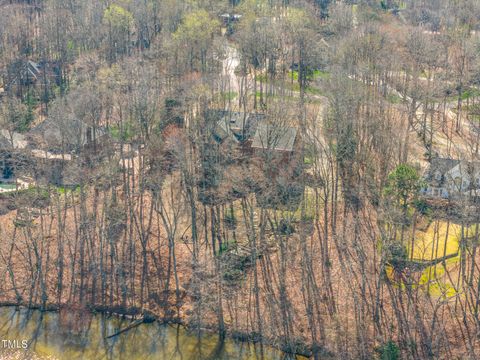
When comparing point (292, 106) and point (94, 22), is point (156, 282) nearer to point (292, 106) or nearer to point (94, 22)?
point (292, 106)

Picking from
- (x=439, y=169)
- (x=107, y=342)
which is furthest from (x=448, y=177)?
(x=107, y=342)

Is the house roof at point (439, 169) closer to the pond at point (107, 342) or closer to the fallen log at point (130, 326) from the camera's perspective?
the pond at point (107, 342)

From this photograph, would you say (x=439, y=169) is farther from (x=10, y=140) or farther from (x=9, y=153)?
(x=10, y=140)

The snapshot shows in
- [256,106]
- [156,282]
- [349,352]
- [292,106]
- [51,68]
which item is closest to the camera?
[349,352]

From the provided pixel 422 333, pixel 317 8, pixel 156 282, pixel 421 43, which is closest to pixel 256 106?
pixel 421 43

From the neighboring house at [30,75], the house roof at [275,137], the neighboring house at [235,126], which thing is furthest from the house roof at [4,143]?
the house roof at [275,137]

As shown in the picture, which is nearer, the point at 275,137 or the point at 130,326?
the point at 130,326
